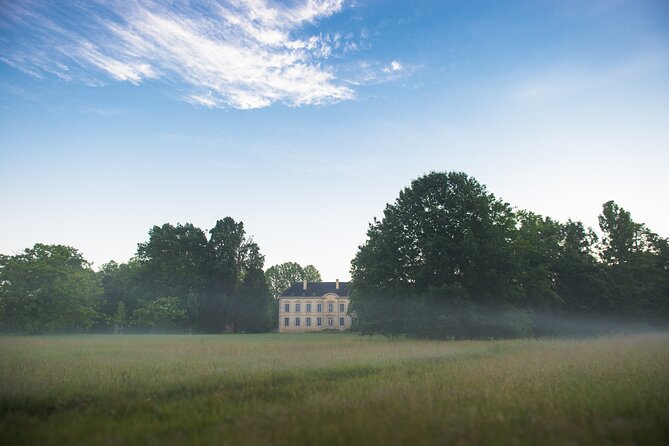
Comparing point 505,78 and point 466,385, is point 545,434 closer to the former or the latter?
point 466,385

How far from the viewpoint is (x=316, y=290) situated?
3903 inches

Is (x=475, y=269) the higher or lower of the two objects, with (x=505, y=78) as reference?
lower

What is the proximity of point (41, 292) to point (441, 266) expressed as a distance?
50.6 metres

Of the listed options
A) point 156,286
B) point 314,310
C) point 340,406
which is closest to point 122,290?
point 156,286

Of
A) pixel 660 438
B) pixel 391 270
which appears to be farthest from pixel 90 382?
pixel 391 270

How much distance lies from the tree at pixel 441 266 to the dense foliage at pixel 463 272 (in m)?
0.09

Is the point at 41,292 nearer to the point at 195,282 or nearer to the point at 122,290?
the point at 195,282

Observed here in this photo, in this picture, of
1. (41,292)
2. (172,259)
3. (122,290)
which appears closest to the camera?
(41,292)

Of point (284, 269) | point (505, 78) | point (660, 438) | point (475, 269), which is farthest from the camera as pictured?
point (284, 269)

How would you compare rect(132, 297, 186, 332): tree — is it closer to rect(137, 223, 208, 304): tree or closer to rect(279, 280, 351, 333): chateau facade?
rect(137, 223, 208, 304): tree

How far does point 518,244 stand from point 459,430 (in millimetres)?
38858

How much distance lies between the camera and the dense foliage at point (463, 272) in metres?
33.5

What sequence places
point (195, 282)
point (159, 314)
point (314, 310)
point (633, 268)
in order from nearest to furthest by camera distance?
1. point (633, 268)
2. point (159, 314)
3. point (195, 282)
4. point (314, 310)

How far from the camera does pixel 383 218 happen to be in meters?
39.7
